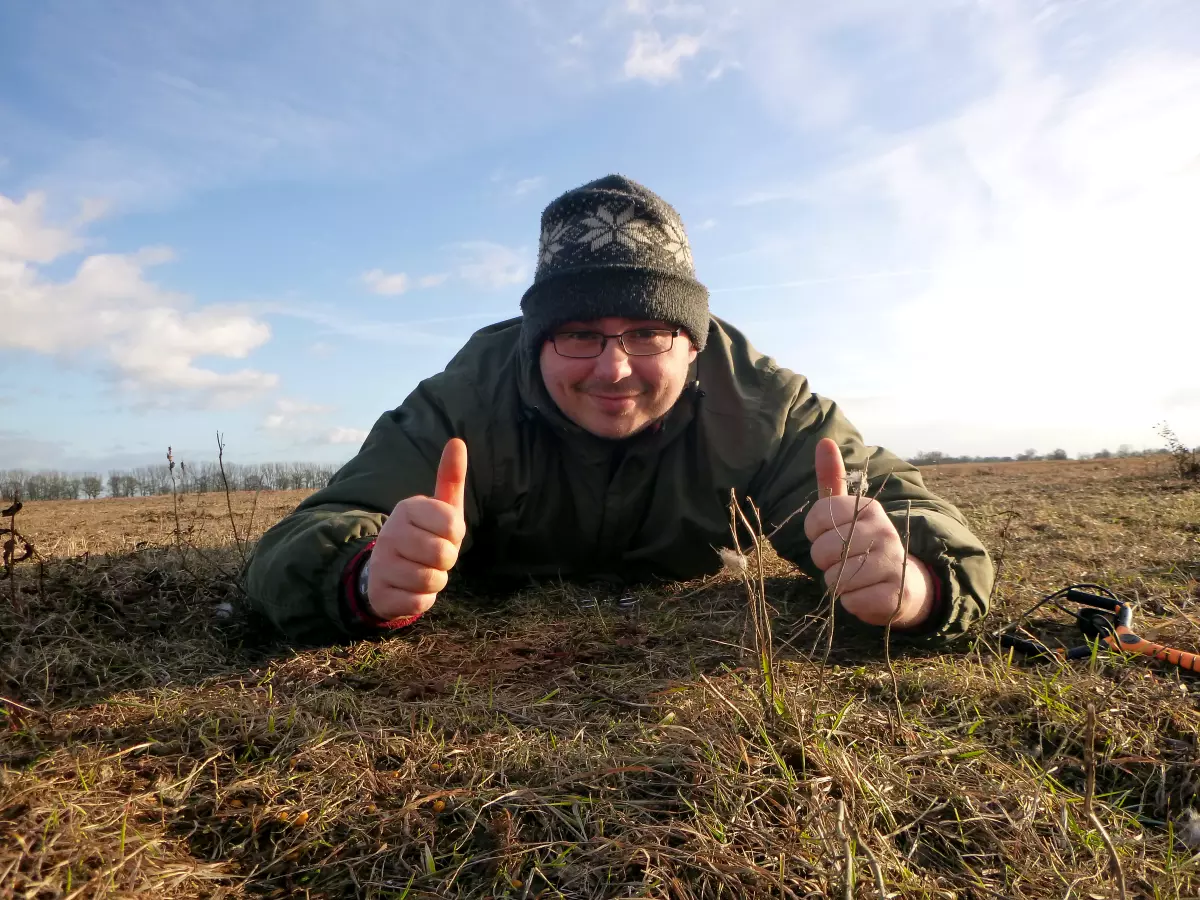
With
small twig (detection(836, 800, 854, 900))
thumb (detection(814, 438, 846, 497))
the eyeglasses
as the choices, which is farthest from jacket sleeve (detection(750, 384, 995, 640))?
small twig (detection(836, 800, 854, 900))

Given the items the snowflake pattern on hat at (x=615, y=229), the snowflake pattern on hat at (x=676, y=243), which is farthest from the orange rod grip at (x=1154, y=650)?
the snowflake pattern on hat at (x=615, y=229)

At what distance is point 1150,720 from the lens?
84.9 inches

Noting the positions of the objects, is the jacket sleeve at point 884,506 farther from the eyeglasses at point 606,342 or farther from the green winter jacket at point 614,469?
the eyeglasses at point 606,342

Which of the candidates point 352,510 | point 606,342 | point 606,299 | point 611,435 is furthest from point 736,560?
point 352,510

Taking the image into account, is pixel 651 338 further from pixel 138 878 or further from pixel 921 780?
pixel 138 878

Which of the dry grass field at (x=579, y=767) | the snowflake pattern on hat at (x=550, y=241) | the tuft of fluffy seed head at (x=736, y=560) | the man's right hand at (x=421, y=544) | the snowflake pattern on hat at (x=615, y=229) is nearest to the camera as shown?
the dry grass field at (x=579, y=767)

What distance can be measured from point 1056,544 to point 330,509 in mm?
4821

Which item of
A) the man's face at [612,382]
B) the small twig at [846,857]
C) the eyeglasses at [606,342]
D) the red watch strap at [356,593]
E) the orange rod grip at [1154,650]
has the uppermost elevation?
the eyeglasses at [606,342]

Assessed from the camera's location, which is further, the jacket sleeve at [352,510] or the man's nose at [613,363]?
the man's nose at [613,363]

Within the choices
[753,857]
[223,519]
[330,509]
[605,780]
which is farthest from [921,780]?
[223,519]

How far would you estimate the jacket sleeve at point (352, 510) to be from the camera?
106 inches

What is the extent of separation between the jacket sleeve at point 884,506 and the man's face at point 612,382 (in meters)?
0.67

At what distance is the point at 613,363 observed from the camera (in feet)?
10.6

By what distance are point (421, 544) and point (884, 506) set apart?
204cm
